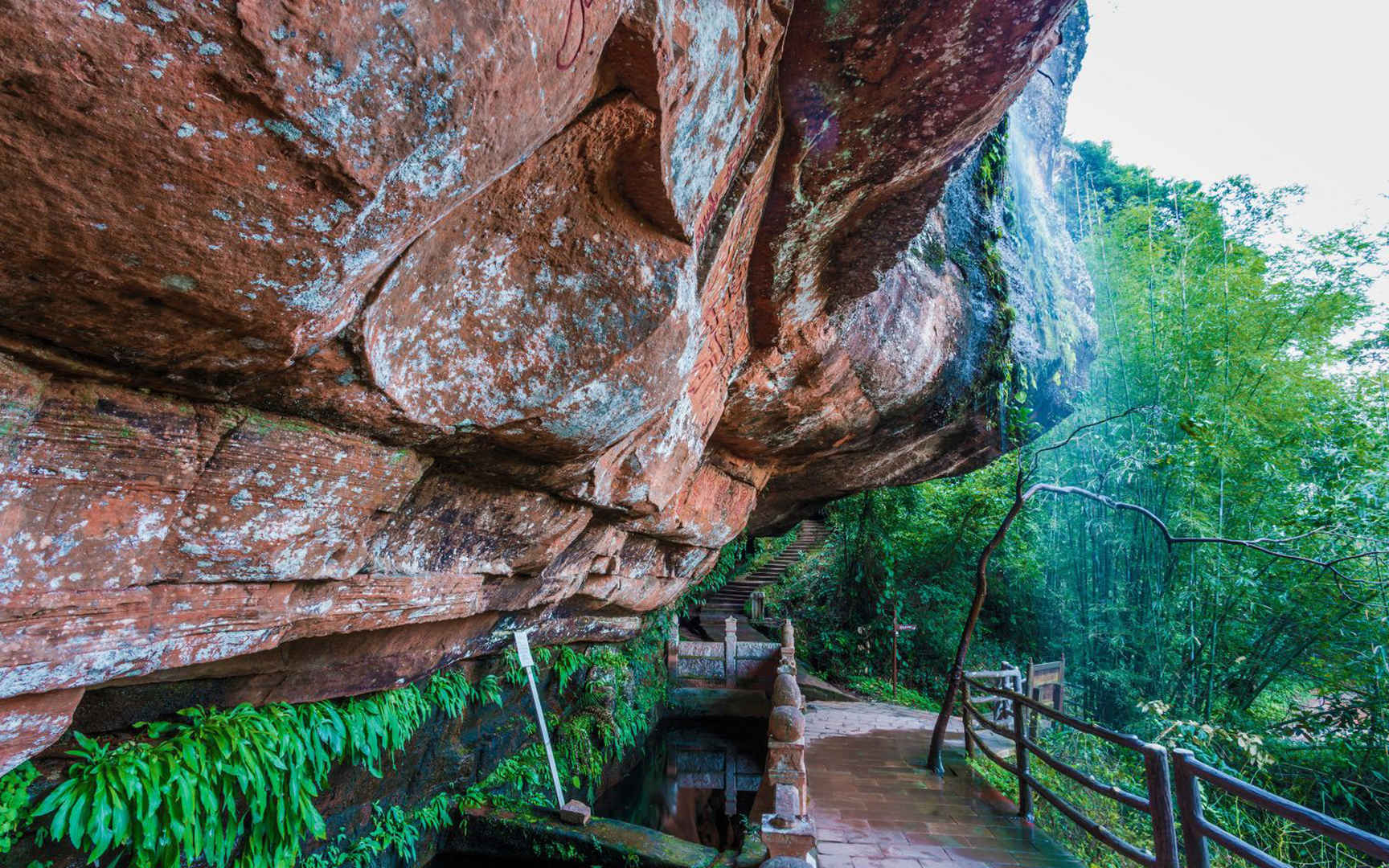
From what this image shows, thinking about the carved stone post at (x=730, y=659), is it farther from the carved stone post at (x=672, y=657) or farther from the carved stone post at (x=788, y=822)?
the carved stone post at (x=788, y=822)

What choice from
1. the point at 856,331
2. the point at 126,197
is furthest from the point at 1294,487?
the point at 126,197

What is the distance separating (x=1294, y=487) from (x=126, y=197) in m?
10.6

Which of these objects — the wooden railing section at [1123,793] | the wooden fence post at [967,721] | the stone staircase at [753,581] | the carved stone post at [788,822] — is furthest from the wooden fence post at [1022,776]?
the stone staircase at [753,581]

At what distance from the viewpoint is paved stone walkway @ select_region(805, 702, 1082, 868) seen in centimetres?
439

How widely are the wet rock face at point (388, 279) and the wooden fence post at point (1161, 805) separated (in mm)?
3255

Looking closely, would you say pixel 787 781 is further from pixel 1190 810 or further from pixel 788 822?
pixel 1190 810

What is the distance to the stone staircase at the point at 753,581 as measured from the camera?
15125 mm

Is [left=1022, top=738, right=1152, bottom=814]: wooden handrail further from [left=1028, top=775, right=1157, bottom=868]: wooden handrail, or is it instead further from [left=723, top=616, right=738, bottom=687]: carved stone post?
[left=723, top=616, right=738, bottom=687]: carved stone post

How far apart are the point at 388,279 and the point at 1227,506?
37.3 ft

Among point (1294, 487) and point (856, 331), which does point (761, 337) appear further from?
point (1294, 487)

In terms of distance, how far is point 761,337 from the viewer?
4.70m

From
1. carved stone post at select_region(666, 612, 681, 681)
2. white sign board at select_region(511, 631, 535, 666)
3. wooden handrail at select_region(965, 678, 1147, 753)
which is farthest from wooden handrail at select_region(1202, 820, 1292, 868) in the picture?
carved stone post at select_region(666, 612, 681, 681)

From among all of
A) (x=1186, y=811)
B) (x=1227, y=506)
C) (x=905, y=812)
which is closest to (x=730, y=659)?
(x=905, y=812)

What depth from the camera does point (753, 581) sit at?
1841 cm
